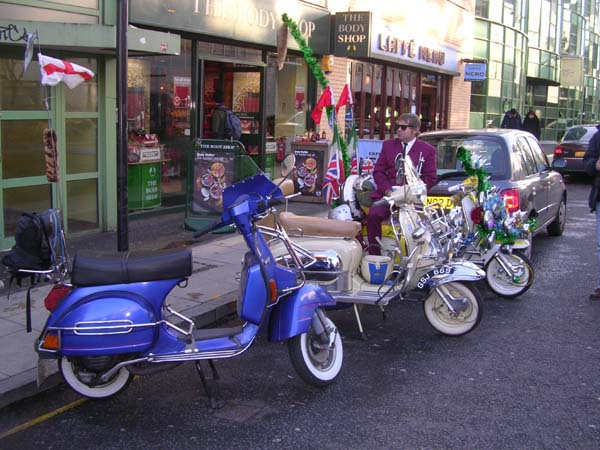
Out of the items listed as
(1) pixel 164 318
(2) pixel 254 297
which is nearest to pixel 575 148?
(2) pixel 254 297

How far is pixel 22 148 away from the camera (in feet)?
26.3

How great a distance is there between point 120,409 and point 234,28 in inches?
326

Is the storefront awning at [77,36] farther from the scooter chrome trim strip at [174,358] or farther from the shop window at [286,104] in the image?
the shop window at [286,104]

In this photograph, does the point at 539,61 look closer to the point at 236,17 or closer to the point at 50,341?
the point at 236,17

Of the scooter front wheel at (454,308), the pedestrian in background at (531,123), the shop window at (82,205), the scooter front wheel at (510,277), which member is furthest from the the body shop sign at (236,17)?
→ the pedestrian in background at (531,123)

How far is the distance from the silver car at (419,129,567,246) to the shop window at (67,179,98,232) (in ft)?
14.3

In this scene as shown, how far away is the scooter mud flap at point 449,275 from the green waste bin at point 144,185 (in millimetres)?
5694

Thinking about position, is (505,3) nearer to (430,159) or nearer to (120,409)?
(430,159)

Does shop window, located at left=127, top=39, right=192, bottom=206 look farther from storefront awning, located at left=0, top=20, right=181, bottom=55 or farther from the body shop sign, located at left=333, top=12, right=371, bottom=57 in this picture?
the body shop sign, located at left=333, top=12, right=371, bottom=57

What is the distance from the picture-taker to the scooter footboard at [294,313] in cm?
432

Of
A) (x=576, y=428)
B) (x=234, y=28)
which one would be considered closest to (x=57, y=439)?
(x=576, y=428)

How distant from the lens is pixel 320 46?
1408 cm

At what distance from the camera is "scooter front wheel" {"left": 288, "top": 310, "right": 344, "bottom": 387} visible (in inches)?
172

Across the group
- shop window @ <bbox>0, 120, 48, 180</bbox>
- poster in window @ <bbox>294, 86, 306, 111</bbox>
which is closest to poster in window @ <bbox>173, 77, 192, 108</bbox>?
shop window @ <bbox>0, 120, 48, 180</bbox>
